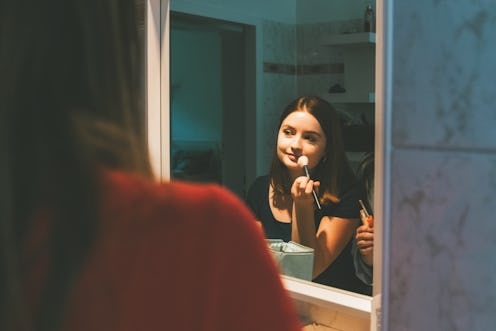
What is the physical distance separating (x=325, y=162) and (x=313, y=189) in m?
0.07

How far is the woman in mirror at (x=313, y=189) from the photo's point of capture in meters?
1.18

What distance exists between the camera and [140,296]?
31 cm

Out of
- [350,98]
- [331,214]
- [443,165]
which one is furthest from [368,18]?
[443,165]

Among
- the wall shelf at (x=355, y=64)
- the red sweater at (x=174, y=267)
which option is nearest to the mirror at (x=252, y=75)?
the wall shelf at (x=355, y=64)

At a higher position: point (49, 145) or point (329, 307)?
point (49, 145)

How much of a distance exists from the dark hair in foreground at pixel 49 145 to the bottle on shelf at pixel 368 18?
0.87m

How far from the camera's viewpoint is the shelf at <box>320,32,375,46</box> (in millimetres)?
1075

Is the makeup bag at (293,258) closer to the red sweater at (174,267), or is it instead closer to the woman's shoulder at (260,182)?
the woman's shoulder at (260,182)

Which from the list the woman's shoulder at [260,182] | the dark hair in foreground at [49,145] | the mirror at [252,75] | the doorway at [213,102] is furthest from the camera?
the doorway at [213,102]

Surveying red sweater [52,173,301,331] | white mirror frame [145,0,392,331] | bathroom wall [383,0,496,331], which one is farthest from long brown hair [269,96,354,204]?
red sweater [52,173,301,331]

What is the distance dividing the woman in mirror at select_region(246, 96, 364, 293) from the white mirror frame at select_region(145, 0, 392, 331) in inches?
6.2

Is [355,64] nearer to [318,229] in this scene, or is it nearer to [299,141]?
[299,141]

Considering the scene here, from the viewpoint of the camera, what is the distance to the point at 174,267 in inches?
12.4

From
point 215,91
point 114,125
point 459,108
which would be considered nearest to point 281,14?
point 215,91
